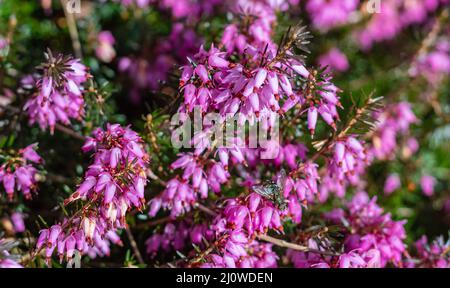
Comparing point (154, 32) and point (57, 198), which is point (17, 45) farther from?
point (57, 198)

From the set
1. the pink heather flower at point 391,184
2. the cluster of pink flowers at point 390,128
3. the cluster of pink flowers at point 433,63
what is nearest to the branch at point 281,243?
the cluster of pink flowers at point 390,128

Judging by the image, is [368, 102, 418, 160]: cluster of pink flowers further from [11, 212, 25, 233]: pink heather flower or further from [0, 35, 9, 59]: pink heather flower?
[0, 35, 9, 59]: pink heather flower

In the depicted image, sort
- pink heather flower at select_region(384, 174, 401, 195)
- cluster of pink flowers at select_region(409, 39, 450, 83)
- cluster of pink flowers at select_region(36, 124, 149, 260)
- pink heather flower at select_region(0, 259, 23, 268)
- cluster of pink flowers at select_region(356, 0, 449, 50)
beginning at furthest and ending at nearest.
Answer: cluster of pink flowers at select_region(356, 0, 449, 50)
cluster of pink flowers at select_region(409, 39, 450, 83)
pink heather flower at select_region(384, 174, 401, 195)
pink heather flower at select_region(0, 259, 23, 268)
cluster of pink flowers at select_region(36, 124, 149, 260)

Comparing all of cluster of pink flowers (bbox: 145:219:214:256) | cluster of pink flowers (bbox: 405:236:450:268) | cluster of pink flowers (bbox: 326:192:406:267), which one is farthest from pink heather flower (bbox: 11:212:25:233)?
cluster of pink flowers (bbox: 405:236:450:268)

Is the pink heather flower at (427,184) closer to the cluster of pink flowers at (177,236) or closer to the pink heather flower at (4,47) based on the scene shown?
the cluster of pink flowers at (177,236)

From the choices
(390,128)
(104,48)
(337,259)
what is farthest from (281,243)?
(104,48)
